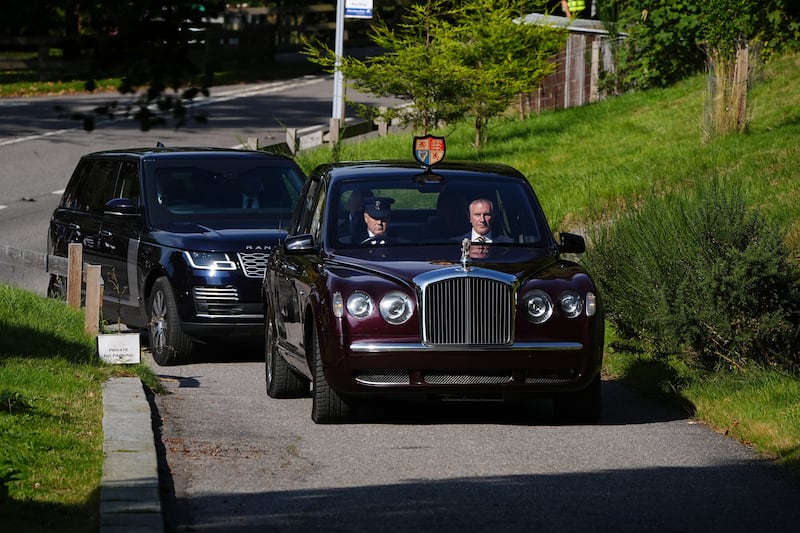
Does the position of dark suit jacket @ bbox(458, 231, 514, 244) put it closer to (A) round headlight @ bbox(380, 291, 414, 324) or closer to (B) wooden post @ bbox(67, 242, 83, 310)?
(A) round headlight @ bbox(380, 291, 414, 324)

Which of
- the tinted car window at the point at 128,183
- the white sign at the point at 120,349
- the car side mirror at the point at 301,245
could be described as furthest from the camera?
the tinted car window at the point at 128,183

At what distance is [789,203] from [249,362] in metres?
5.71

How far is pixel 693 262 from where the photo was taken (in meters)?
11.8

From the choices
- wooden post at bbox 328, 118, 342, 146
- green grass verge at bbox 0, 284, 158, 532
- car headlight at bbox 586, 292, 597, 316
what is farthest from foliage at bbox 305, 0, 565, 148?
car headlight at bbox 586, 292, 597, 316

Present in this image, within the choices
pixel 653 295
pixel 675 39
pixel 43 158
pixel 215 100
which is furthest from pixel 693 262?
pixel 215 100

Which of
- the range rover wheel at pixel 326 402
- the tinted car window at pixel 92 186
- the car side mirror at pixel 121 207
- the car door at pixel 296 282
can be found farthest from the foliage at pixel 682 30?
the range rover wheel at pixel 326 402

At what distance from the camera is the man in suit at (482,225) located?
11.6 metres

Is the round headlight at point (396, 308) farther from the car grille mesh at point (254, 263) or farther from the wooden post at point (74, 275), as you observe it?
the wooden post at point (74, 275)

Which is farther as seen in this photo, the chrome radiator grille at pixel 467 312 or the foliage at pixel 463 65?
the foliage at pixel 463 65

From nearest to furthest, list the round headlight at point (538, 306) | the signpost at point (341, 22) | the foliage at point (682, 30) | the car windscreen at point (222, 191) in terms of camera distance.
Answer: the round headlight at point (538, 306) < the car windscreen at point (222, 191) < the foliage at point (682, 30) < the signpost at point (341, 22)

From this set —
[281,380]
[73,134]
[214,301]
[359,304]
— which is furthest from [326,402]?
[73,134]

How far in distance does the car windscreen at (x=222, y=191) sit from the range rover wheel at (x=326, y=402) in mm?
4522

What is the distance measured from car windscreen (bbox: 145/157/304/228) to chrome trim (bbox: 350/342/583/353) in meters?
4.94

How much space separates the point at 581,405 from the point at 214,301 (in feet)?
14.4
